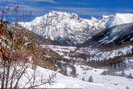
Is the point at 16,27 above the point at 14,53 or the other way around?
above

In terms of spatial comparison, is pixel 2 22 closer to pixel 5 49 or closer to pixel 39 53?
pixel 5 49

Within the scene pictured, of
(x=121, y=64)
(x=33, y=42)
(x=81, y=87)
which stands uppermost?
(x=121, y=64)

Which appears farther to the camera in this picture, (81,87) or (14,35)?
(81,87)

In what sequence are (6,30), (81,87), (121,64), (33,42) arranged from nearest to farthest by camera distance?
1. (6,30)
2. (33,42)
3. (81,87)
4. (121,64)

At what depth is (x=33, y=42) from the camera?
1881 centimetres

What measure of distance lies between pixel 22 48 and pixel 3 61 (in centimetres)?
121

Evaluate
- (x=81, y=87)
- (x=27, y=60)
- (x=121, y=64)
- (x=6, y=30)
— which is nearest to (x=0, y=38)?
(x=6, y=30)

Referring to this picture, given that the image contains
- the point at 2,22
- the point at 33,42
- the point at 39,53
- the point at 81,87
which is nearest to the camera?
the point at 2,22

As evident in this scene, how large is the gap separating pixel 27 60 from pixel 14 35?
5.35 feet

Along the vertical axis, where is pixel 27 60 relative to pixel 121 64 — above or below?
below

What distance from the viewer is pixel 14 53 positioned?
17.2 m

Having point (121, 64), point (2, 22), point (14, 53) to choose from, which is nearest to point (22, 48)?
point (14, 53)

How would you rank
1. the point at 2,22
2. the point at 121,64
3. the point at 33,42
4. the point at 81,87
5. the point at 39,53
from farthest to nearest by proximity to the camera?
the point at 121,64
the point at 81,87
the point at 39,53
the point at 33,42
the point at 2,22

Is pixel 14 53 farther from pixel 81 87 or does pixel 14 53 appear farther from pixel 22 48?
pixel 81 87
